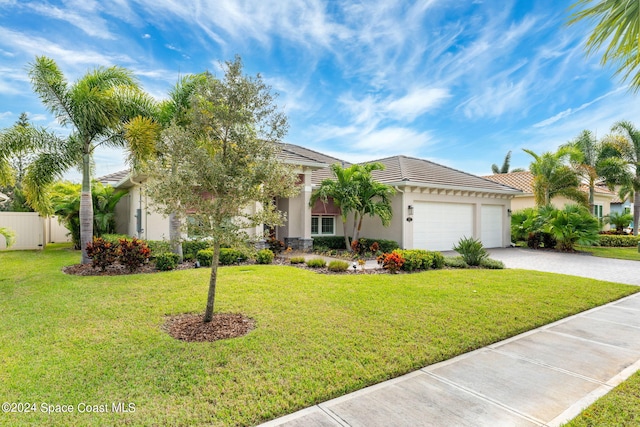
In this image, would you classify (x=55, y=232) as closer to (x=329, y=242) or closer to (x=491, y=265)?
(x=329, y=242)

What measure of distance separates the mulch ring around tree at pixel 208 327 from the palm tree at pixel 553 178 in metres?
20.7

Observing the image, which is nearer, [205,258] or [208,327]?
[208,327]

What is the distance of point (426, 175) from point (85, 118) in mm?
14405

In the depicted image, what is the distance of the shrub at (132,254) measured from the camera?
9641 millimetres

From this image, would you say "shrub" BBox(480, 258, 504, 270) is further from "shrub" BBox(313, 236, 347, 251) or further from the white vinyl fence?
the white vinyl fence

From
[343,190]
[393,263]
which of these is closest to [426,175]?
[343,190]

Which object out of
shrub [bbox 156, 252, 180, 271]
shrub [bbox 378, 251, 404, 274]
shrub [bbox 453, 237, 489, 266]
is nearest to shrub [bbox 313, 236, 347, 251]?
shrub [bbox 378, 251, 404, 274]

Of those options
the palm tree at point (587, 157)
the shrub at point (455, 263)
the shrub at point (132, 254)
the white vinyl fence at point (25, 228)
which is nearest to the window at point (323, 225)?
the shrub at point (455, 263)

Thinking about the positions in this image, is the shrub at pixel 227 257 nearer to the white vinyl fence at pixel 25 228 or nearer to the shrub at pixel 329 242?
the shrub at pixel 329 242

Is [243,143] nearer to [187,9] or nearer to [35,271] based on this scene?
[187,9]

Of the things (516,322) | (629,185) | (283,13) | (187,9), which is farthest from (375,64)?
(629,185)

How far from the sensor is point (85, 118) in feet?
33.4

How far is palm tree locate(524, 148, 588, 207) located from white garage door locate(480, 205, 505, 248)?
3246 mm

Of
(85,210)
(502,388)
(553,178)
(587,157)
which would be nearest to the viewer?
(502,388)
